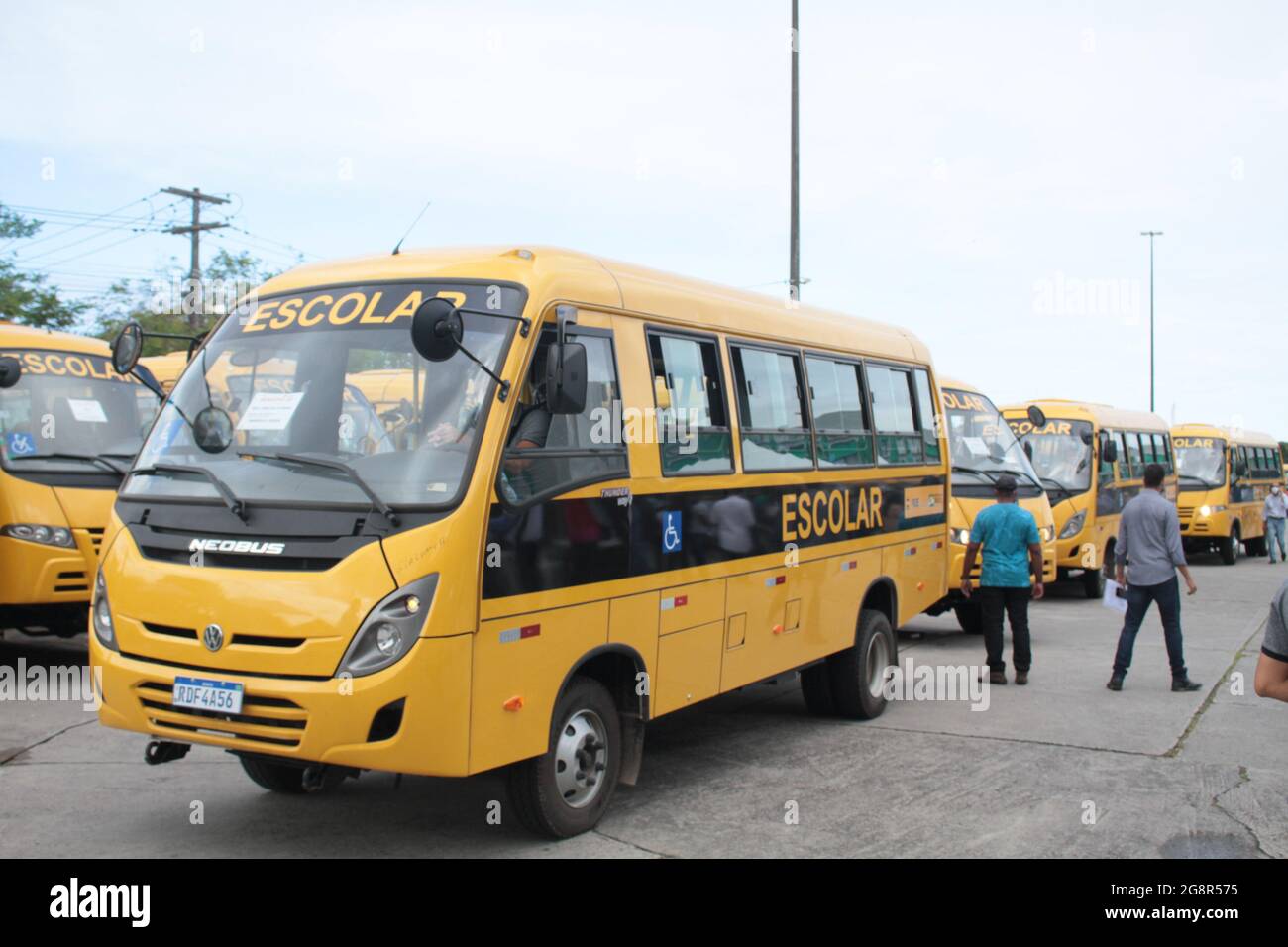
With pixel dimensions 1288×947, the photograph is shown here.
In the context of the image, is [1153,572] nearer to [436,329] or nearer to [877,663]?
[877,663]

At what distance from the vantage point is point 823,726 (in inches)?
358

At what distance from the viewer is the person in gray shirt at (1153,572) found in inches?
412

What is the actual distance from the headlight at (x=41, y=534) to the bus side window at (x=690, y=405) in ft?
19.4

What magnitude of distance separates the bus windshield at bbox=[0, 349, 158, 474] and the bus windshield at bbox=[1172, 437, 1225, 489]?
21.9 m

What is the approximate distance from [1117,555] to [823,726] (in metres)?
3.48

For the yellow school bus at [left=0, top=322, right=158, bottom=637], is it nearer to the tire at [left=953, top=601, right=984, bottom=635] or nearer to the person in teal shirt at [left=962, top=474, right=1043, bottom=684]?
the person in teal shirt at [left=962, top=474, right=1043, bottom=684]

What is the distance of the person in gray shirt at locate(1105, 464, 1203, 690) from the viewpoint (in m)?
10.5

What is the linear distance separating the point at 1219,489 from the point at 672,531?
2317cm

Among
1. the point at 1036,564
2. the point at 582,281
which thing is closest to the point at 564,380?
the point at 582,281

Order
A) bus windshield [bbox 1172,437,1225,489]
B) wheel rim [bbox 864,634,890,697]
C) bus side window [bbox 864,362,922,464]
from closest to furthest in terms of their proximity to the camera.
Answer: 1. wheel rim [bbox 864,634,890,697]
2. bus side window [bbox 864,362,922,464]
3. bus windshield [bbox 1172,437,1225,489]

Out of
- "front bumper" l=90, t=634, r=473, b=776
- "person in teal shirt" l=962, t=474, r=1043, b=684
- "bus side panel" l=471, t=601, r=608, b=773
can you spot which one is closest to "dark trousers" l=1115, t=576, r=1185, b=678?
"person in teal shirt" l=962, t=474, r=1043, b=684

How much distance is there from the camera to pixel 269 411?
5.84 meters

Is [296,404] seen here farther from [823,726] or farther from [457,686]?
[823,726]

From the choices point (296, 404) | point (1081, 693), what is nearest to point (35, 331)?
point (296, 404)
